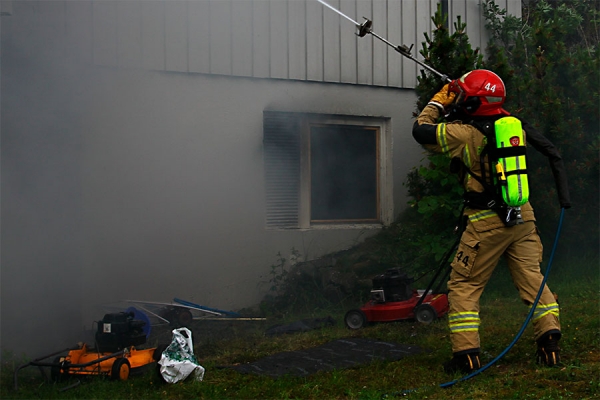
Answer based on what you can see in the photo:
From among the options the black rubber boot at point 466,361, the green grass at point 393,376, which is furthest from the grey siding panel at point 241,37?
the black rubber boot at point 466,361

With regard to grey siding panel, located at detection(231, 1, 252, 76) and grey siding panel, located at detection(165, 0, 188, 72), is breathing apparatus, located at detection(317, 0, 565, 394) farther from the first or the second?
grey siding panel, located at detection(165, 0, 188, 72)

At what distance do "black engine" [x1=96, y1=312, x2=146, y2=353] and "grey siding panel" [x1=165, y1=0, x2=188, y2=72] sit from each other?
3081mm

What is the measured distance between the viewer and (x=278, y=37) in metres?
7.43

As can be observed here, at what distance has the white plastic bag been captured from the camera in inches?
171

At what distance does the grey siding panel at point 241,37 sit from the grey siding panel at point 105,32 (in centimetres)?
130

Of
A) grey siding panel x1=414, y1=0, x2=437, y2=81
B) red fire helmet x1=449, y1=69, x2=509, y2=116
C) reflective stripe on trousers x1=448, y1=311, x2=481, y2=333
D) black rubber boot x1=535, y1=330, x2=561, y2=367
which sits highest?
grey siding panel x1=414, y1=0, x2=437, y2=81

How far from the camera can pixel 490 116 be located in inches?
172

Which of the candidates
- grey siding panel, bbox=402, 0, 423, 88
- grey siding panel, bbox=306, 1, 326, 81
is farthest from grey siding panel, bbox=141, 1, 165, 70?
grey siding panel, bbox=402, 0, 423, 88

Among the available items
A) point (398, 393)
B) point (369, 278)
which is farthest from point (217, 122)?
point (398, 393)

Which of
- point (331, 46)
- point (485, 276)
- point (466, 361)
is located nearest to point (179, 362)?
point (466, 361)

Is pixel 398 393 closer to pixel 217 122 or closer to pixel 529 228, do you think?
pixel 529 228

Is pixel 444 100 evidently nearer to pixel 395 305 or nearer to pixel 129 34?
pixel 395 305

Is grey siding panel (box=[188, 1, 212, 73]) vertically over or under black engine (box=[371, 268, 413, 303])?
over

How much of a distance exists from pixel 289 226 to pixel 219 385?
3.56m
